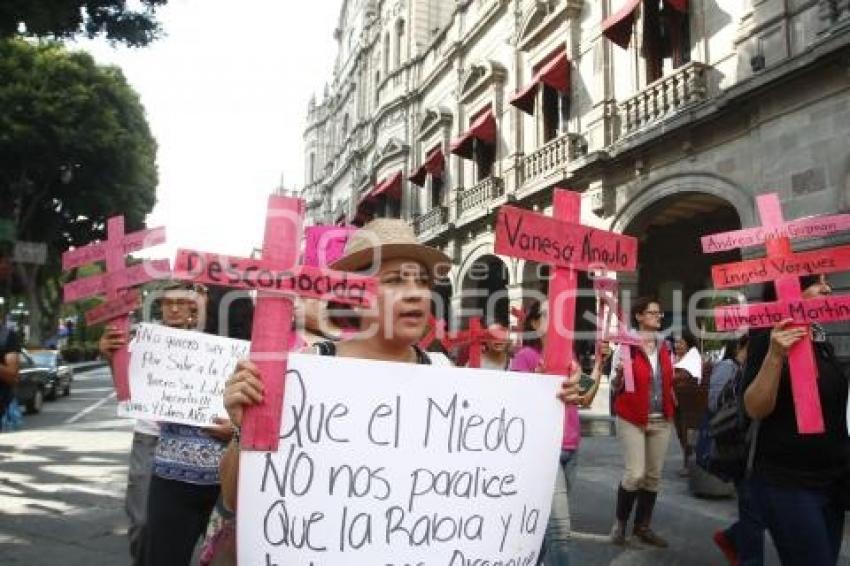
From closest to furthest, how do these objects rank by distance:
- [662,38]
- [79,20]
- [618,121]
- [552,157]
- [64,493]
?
1. [64,493]
2. [79,20]
3. [662,38]
4. [618,121]
5. [552,157]

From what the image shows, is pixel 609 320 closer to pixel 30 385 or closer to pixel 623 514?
pixel 623 514

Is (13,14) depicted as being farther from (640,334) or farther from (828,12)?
(828,12)

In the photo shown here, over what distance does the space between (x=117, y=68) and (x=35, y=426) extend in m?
18.5

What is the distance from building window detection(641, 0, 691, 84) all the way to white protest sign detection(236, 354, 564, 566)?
11.6 metres

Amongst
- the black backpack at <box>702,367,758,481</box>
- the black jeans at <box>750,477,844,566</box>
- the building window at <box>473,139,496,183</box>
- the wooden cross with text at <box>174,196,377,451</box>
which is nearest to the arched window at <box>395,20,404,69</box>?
the building window at <box>473,139,496,183</box>

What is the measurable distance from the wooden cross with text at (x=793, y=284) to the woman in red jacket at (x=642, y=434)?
2.68 m

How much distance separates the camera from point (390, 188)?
2570 centimetres

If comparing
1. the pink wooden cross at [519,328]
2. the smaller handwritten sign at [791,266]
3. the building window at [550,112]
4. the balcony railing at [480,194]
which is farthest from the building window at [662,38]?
the smaller handwritten sign at [791,266]

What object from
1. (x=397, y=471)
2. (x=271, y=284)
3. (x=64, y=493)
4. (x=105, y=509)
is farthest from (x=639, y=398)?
(x=64, y=493)

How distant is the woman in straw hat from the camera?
211 cm

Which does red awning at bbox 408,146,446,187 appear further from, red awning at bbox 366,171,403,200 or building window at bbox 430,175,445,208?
red awning at bbox 366,171,403,200

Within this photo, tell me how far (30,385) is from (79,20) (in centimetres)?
838

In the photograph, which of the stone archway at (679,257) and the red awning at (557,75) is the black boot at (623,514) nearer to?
the stone archway at (679,257)

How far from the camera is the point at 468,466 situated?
1.96m
